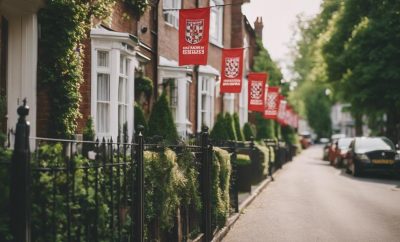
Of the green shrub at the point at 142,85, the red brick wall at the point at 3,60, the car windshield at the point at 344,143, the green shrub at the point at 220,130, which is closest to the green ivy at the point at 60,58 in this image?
the red brick wall at the point at 3,60

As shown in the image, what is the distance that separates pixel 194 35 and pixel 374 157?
10.7 meters

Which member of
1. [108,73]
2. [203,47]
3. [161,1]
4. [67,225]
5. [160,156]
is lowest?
[67,225]

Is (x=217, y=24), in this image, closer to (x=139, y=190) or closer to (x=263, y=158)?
(x=263, y=158)

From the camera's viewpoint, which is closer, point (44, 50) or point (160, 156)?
point (160, 156)

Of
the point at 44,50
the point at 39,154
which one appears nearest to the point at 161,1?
the point at 44,50

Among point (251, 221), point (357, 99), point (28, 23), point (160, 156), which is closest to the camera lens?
point (160, 156)

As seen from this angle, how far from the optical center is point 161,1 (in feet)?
57.6

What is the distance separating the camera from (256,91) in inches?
880

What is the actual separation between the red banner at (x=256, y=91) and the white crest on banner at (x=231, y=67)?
3.62 meters

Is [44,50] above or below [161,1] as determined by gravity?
below

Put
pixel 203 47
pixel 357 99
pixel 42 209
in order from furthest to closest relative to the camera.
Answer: pixel 357 99 → pixel 203 47 → pixel 42 209

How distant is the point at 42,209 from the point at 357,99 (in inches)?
1099

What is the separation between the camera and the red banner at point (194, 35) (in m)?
13.8

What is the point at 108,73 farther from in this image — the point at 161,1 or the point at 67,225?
the point at 67,225
